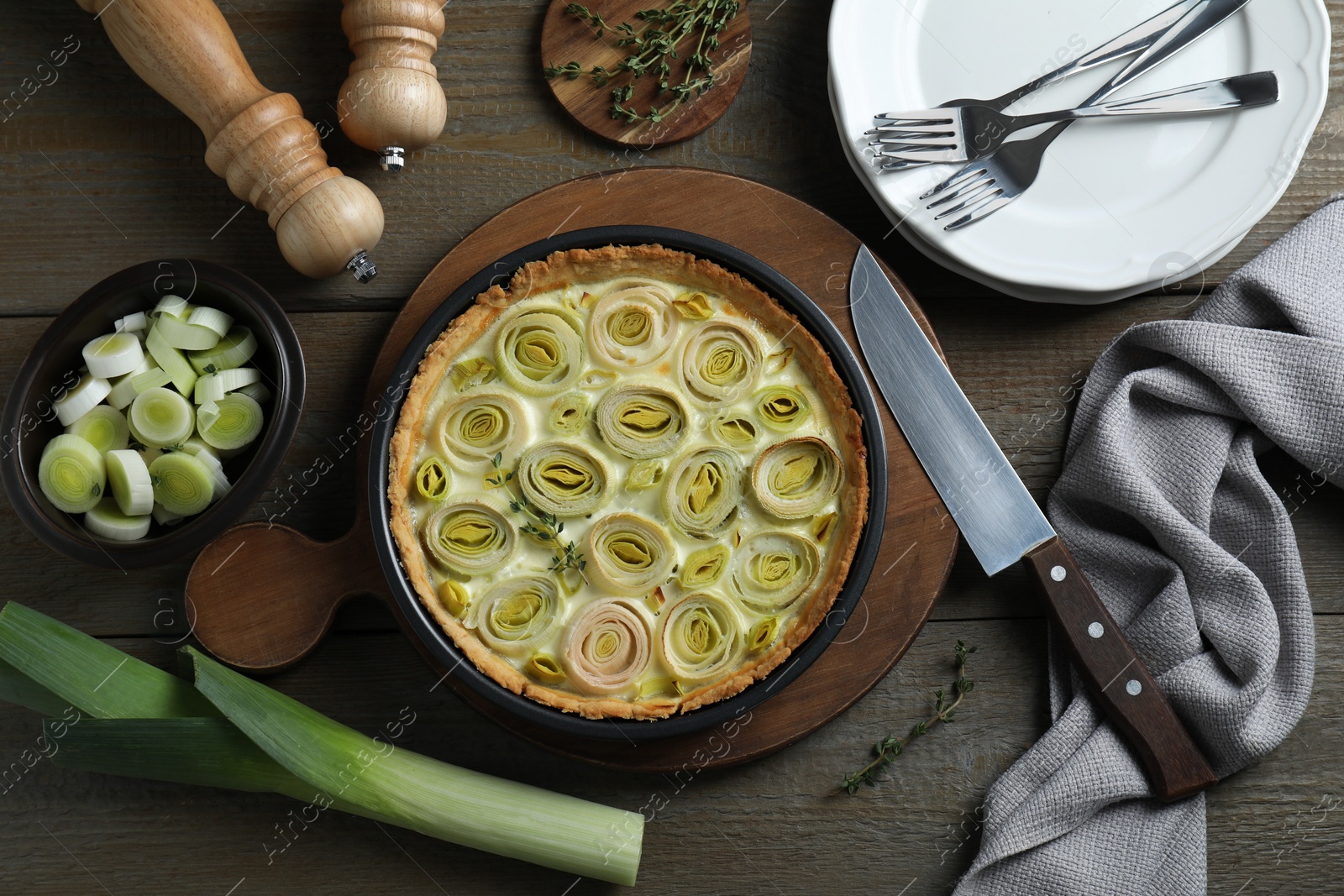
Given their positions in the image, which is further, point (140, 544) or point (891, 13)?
point (891, 13)

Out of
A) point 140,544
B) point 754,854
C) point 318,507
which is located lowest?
point 754,854

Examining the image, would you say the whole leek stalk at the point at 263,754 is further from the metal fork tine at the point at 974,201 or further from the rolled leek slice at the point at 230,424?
the metal fork tine at the point at 974,201

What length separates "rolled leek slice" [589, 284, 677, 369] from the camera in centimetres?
205

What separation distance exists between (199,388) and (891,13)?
1964mm

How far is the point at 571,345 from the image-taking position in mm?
2045

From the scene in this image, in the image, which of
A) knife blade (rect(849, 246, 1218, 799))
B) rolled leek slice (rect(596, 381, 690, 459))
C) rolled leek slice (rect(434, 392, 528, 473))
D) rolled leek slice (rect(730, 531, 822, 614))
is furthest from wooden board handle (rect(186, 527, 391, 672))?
knife blade (rect(849, 246, 1218, 799))

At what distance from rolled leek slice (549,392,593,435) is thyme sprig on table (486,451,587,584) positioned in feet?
0.59

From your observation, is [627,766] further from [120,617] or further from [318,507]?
[120,617]

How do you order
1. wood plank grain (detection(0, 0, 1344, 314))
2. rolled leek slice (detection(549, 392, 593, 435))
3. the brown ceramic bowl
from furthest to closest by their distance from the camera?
wood plank grain (detection(0, 0, 1344, 314)), rolled leek slice (detection(549, 392, 593, 435)), the brown ceramic bowl

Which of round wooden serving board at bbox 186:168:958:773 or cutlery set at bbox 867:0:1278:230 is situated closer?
round wooden serving board at bbox 186:168:958:773

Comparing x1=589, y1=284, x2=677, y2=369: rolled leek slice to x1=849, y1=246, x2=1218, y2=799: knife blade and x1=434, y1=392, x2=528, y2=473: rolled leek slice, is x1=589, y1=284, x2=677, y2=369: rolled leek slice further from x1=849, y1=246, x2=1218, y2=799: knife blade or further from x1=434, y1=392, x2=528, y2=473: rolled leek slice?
x1=849, y1=246, x2=1218, y2=799: knife blade

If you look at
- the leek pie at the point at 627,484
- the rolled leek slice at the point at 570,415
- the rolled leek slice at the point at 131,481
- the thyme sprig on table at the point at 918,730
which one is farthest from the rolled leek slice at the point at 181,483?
the thyme sprig on table at the point at 918,730

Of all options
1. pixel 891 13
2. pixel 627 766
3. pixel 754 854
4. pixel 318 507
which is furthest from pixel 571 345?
pixel 754 854

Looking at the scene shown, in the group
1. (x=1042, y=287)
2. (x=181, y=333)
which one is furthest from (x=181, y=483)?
(x=1042, y=287)
